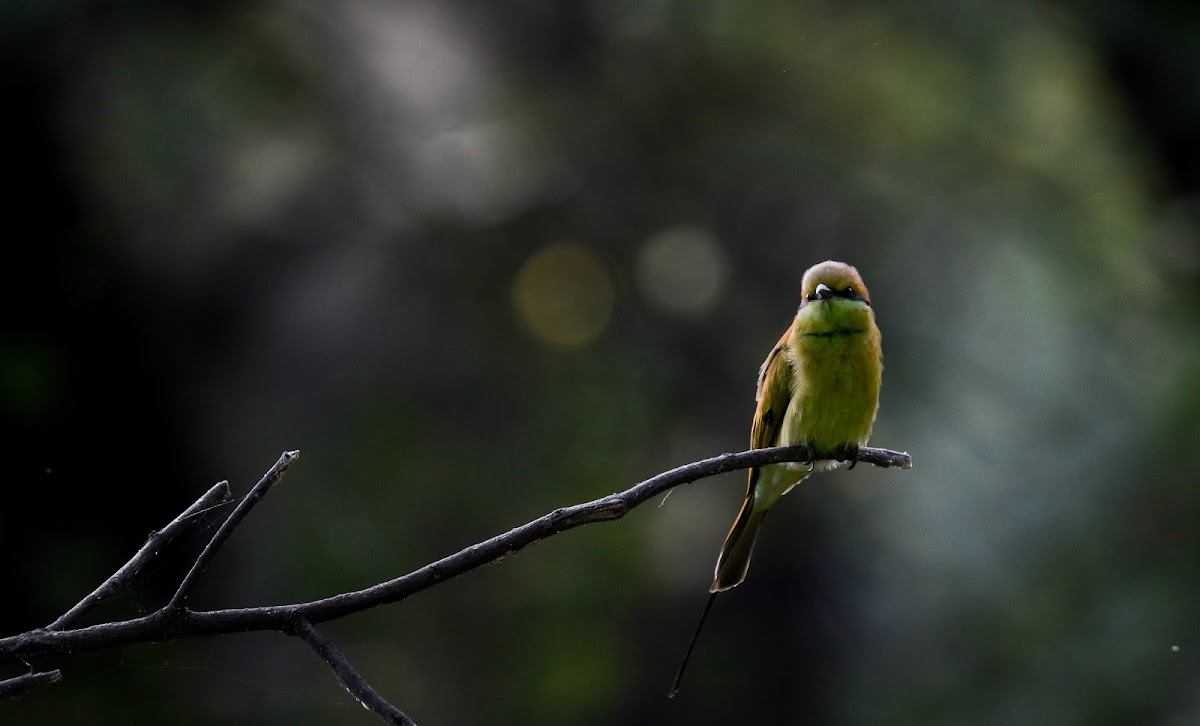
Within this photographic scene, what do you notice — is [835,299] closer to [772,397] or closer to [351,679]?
[772,397]

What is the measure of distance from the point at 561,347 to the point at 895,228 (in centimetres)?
173

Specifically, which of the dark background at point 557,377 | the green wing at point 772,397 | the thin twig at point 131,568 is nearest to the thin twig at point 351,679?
the thin twig at point 131,568

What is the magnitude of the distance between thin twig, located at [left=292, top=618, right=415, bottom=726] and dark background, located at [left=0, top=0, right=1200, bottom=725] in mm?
3904

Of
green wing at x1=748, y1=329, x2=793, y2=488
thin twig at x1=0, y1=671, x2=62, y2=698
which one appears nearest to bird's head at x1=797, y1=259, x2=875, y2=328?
green wing at x1=748, y1=329, x2=793, y2=488

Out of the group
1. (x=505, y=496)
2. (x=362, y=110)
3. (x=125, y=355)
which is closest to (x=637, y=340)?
(x=505, y=496)

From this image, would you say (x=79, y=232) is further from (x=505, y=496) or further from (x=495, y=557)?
(x=495, y=557)

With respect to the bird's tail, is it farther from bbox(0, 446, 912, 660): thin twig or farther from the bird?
bbox(0, 446, 912, 660): thin twig

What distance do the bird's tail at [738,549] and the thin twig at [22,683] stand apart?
1466 millimetres

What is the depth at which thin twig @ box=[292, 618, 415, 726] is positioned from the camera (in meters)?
1.23

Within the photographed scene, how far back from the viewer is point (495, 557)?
132cm

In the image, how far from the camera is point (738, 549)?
264cm

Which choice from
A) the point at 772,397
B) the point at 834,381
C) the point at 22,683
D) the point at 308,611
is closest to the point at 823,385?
the point at 834,381

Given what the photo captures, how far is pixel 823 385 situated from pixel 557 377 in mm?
2994

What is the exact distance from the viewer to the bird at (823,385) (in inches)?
105
